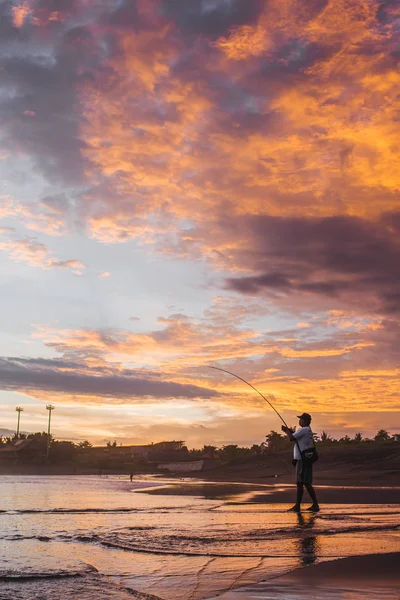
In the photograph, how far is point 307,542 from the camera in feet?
25.0

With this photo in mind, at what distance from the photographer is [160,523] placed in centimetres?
1048

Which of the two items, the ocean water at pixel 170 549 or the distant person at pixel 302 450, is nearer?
the ocean water at pixel 170 549

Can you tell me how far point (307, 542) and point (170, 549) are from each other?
1622 millimetres

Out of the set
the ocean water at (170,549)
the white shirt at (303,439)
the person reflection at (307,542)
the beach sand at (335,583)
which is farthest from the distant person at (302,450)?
the beach sand at (335,583)

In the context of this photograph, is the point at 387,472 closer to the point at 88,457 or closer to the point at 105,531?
the point at 105,531

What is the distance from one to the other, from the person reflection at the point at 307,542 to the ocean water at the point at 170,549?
0.01 metres

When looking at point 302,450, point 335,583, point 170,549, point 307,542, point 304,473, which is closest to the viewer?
point 335,583

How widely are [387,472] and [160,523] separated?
23397mm

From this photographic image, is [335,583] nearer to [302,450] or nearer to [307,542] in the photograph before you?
[307,542]

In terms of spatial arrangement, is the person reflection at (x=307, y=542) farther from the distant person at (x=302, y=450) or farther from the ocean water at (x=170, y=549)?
Answer: the distant person at (x=302, y=450)

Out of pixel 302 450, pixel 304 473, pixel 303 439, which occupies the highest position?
pixel 303 439

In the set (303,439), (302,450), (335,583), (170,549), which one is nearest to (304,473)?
(302,450)

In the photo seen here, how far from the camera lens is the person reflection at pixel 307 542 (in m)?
6.39

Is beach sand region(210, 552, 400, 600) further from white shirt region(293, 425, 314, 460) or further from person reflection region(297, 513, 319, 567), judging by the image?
white shirt region(293, 425, 314, 460)
